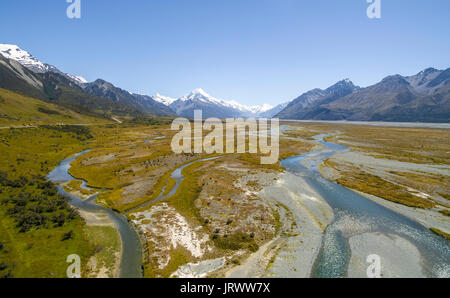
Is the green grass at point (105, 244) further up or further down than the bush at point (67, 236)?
further down

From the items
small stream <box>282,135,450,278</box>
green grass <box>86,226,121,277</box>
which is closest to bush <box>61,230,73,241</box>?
green grass <box>86,226,121,277</box>

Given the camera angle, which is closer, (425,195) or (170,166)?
(425,195)

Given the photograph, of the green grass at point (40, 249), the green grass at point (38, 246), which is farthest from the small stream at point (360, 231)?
the green grass at point (38, 246)

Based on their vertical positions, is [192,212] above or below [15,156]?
below

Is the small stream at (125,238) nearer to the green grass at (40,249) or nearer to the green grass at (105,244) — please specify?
the green grass at (105,244)

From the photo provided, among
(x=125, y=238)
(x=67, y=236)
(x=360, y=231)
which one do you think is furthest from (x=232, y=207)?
(x=67, y=236)

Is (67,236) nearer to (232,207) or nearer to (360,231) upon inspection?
(232,207)

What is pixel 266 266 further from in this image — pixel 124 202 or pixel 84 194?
pixel 84 194

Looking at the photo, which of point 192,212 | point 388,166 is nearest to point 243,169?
point 192,212
